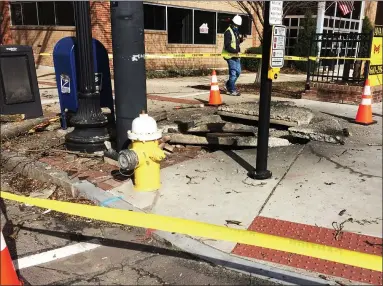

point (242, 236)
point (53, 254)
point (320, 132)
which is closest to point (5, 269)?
point (53, 254)

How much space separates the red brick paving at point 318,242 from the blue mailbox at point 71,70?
11.7 feet

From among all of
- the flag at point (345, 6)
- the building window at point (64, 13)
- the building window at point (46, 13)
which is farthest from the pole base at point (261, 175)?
the building window at point (46, 13)

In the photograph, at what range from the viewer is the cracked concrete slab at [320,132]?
546 cm

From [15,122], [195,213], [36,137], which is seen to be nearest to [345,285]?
[195,213]

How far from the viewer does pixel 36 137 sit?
6574 mm

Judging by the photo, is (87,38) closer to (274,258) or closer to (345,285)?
(274,258)

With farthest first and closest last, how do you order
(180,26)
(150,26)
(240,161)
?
(180,26) → (150,26) → (240,161)

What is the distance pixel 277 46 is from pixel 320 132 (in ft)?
6.59

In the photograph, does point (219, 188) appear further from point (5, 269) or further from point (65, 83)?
point (65, 83)

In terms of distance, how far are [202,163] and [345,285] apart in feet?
8.66

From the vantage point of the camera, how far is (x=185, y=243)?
333cm

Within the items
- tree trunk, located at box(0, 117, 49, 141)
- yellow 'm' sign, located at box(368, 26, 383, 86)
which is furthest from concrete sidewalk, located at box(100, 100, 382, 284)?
yellow 'm' sign, located at box(368, 26, 383, 86)

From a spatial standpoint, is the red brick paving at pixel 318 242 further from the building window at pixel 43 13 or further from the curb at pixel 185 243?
the building window at pixel 43 13

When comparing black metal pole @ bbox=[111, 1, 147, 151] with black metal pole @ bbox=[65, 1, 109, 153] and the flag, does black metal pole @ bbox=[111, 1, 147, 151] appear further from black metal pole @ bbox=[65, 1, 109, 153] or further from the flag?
the flag
